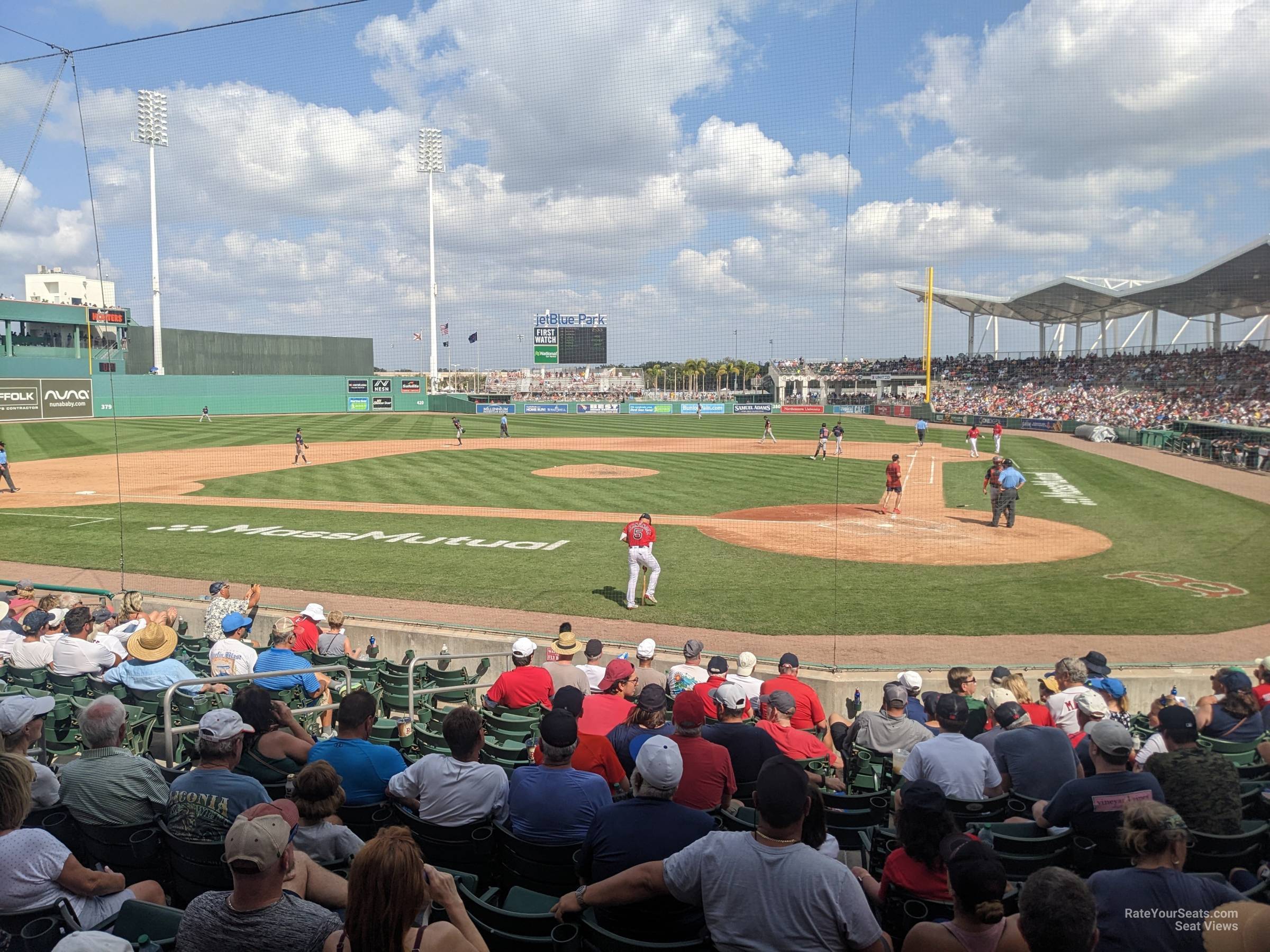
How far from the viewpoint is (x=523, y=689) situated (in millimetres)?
7512

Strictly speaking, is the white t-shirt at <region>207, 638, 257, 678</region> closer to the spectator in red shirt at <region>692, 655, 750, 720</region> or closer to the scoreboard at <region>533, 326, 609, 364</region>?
the spectator in red shirt at <region>692, 655, 750, 720</region>

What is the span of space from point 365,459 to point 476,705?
97.4 feet

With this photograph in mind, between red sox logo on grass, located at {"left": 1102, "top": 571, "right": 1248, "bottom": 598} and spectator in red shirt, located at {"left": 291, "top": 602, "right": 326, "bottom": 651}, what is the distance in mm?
13857

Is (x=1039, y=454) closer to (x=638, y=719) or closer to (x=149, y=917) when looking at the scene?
(x=638, y=719)

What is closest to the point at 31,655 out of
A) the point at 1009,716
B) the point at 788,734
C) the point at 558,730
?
the point at 558,730

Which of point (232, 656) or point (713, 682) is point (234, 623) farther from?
point (713, 682)

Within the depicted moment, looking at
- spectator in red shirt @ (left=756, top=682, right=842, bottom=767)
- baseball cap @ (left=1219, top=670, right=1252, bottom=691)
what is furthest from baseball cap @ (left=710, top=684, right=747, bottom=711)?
baseball cap @ (left=1219, top=670, right=1252, bottom=691)

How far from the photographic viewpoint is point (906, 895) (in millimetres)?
3615

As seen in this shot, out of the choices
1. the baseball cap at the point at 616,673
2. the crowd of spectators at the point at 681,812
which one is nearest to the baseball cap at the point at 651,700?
the crowd of spectators at the point at 681,812

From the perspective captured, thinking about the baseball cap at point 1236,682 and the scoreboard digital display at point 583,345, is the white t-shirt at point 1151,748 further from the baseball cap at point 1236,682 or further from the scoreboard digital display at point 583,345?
the scoreboard digital display at point 583,345

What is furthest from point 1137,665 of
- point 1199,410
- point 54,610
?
point 1199,410

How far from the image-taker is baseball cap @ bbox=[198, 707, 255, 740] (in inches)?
170

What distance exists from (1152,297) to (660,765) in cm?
4742

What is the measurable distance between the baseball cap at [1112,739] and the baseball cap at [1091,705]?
2.39m
